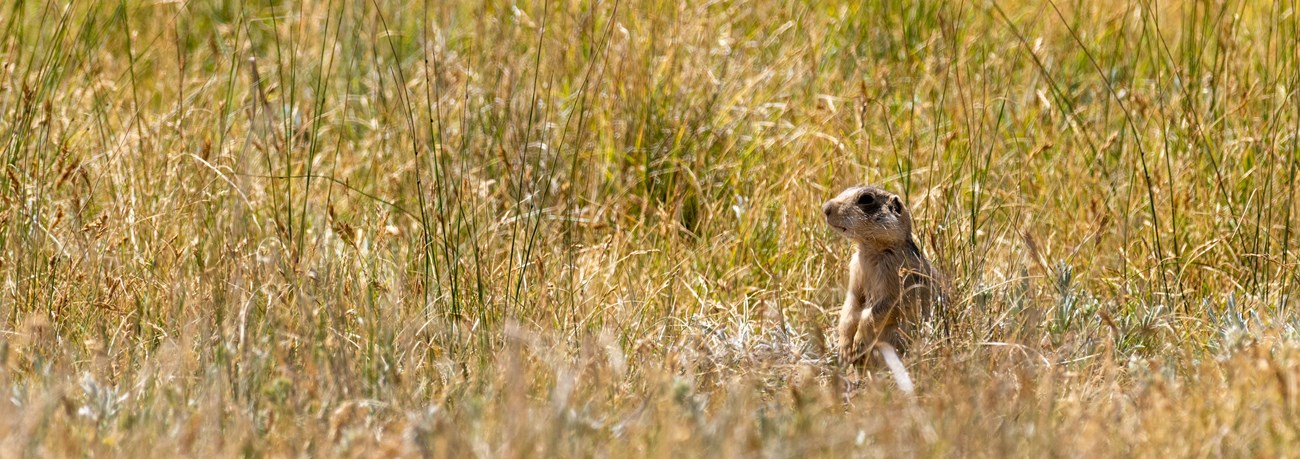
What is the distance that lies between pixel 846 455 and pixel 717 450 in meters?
0.30

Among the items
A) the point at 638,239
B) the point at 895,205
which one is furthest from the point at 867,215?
the point at 638,239

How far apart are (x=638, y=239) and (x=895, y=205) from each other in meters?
1.15

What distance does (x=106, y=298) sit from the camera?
4.12m

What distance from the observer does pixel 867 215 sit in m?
4.19

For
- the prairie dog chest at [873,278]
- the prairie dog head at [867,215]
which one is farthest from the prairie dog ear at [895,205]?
the prairie dog chest at [873,278]

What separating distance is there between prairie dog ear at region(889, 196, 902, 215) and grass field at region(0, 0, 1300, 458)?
17 cm

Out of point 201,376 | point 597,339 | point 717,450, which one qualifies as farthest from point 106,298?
point 717,450

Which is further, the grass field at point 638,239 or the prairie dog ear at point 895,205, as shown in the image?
the prairie dog ear at point 895,205

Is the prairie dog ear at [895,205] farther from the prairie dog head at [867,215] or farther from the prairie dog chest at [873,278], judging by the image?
the prairie dog chest at [873,278]

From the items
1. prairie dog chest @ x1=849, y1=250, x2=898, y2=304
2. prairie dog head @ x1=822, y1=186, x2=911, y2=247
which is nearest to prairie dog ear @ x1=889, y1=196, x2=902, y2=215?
prairie dog head @ x1=822, y1=186, x2=911, y2=247

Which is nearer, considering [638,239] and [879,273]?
[879,273]

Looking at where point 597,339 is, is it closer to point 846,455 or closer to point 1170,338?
point 846,455

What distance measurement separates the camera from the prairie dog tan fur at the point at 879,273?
164 inches

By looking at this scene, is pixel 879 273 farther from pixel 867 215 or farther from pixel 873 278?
pixel 867 215
